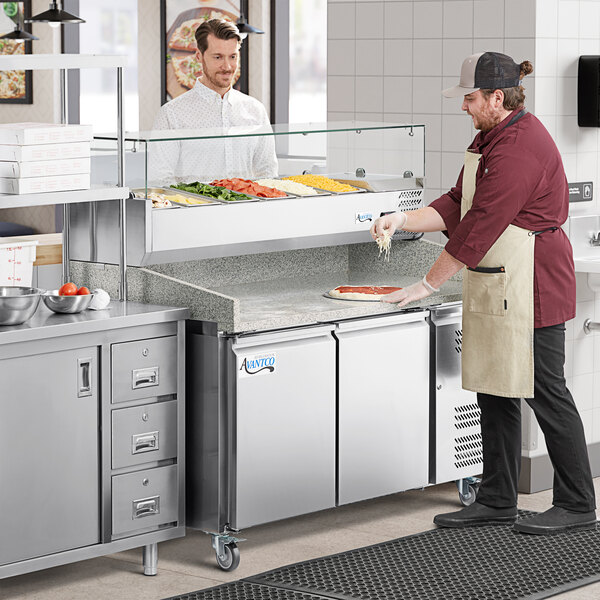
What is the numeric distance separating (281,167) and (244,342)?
956 mm

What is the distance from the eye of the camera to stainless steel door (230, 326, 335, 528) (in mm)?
4129

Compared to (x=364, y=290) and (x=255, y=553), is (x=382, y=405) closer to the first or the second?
(x=364, y=290)

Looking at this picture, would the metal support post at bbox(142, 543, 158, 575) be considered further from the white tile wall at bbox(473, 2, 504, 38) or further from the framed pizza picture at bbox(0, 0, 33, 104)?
the framed pizza picture at bbox(0, 0, 33, 104)

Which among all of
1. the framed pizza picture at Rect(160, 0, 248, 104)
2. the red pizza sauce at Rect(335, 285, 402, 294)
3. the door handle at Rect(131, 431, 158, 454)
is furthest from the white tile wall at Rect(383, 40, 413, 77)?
the framed pizza picture at Rect(160, 0, 248, 104)

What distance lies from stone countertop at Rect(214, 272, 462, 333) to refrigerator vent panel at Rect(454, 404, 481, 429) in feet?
1.40

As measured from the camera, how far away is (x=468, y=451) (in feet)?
16.1

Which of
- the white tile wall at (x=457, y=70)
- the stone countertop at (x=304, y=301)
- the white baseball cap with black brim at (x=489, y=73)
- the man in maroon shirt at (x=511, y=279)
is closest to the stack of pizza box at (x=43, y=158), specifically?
the stone countertop at (x=304, y=301)

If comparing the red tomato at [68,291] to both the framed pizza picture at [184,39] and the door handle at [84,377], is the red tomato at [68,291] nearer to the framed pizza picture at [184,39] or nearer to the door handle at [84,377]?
the door handle at [84,377]

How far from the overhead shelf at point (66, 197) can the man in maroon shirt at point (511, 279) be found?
3.07ft

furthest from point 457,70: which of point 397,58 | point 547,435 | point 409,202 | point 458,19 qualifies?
→ point 547,435

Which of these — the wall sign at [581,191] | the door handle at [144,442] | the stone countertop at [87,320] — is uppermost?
the wall sign at [581,191]

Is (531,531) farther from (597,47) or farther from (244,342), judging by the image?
(597,47)

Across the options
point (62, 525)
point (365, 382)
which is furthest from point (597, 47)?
point (62, 525)

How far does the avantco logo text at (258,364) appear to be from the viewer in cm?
410
